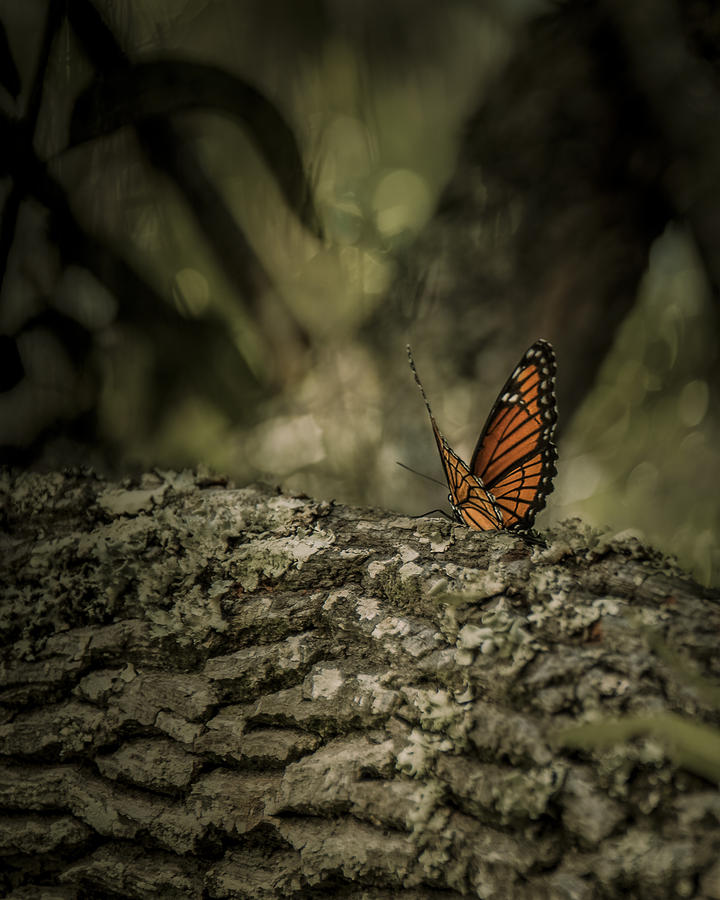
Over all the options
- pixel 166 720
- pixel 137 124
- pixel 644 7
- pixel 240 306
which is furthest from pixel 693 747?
pixel 137 124

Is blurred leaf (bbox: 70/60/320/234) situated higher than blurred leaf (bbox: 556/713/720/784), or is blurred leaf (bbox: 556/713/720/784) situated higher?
blurred leaf (bbox: 70/60/320/234)

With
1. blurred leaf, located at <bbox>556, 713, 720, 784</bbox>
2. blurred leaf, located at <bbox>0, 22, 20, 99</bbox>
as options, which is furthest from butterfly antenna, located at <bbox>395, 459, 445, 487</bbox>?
blurred leaf, located at <bbox>0, 22, 20, 99</bbox>

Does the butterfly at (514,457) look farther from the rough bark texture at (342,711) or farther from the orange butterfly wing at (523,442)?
the rough bark texture at (342,711)

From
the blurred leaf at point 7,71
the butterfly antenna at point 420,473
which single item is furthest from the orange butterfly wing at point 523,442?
the blurred leaf at point 7,71

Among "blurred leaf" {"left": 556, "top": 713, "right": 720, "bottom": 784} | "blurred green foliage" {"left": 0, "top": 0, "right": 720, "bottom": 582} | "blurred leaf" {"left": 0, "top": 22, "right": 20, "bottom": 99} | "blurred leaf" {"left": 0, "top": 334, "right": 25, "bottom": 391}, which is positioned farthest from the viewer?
"blurred leaf" {"left": 0, "top": 334, "right": 25, "bottom": 391}

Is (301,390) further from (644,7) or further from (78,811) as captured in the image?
(644,7)

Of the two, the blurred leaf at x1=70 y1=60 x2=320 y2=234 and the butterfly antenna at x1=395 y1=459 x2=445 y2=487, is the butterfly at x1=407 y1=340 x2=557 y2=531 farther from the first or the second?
the blurred leaf at x1=70 y1=60 x2=320 y2=234

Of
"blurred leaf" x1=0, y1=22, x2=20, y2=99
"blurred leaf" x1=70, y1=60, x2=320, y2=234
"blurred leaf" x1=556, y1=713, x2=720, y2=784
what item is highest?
"blurred leaf" x1=0, y1=22, x2=20, y2=99
